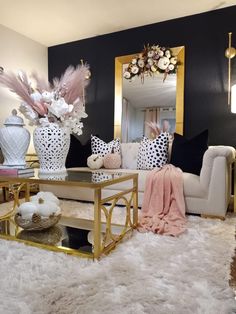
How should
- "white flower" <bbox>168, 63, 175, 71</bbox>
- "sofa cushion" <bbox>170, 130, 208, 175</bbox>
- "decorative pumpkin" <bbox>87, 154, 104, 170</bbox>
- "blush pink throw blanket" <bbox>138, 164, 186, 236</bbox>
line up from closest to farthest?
"blush pink throw blanket" <bbox>138, 164, 186, 236</bbox> < "sofa cushion" <bbox>170, 130, 208, 175</bbox> < "decorative pumpkin" <bbox>87, 154, 104, 170</bbox> < "white flower" <bbox>168, 63, 175, 71</bbox>

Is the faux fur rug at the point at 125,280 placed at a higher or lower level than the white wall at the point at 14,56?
lower

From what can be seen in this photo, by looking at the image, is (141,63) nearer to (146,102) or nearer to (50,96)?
(146,102)

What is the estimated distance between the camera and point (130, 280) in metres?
1.10

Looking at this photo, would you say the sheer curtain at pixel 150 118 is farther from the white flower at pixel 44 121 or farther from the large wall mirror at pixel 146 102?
the white flower at pixel 44 121

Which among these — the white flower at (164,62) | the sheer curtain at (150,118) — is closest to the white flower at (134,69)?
the white flower at (164,62)

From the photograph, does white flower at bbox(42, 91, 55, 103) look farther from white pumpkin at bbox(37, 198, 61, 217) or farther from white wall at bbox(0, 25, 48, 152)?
white wall at bbox(0, 25, 48, 152)

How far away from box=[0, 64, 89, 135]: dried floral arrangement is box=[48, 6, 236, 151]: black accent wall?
194 centimetres

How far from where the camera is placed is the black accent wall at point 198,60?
3.06 metres

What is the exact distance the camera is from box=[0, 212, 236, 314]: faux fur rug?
0.93 m

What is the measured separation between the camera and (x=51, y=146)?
1.71 meters

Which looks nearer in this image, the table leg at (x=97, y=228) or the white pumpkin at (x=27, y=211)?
the table leg at (x=97, y=228)

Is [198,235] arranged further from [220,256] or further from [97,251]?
[97,251]

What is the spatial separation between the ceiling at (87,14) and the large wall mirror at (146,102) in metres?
0.45

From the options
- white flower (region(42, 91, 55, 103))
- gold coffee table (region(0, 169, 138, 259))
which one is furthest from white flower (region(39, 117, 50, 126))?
gold coffee table (region(0, 169, 138, 259))
